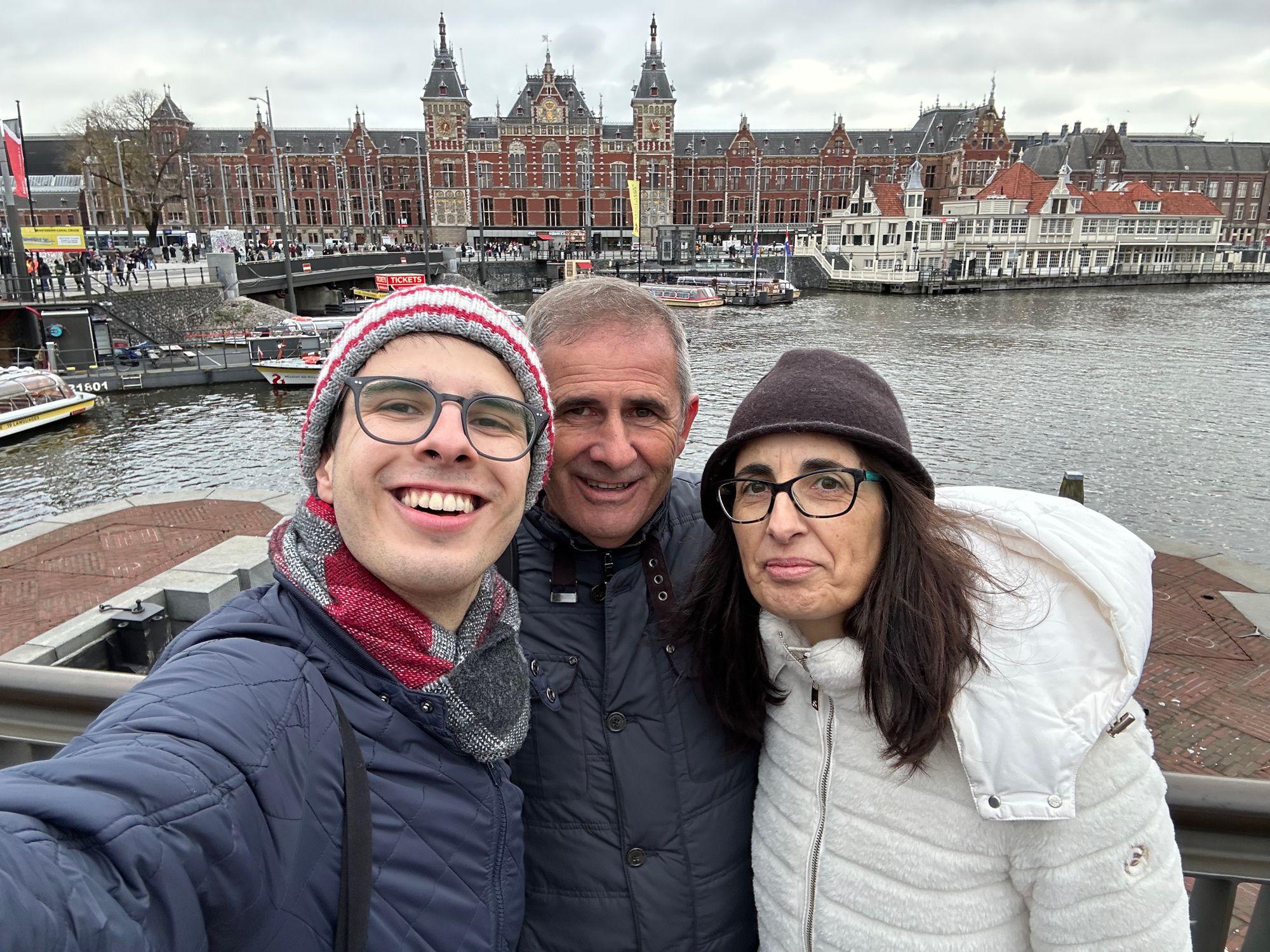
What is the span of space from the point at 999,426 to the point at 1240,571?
9.20m

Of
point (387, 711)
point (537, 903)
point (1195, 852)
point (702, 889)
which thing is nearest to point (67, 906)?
point (387, 711)

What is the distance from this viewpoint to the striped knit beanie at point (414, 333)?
4.16 feet

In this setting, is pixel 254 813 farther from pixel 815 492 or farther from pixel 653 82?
pixel 653 82

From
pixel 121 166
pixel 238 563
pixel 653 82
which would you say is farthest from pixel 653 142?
pixel 238 563

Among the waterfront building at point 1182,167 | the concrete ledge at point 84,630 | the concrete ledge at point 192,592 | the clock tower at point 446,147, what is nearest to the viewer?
the concrete ledge at point 84,630

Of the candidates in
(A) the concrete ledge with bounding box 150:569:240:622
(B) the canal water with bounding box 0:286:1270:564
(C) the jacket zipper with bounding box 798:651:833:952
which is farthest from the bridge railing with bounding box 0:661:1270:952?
(B) the canal water with bounding box 0:286:1270:564

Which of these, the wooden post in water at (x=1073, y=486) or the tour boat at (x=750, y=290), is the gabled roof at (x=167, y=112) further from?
the wooden post in water at (x=1073, y=486)

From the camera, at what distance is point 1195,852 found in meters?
1.36

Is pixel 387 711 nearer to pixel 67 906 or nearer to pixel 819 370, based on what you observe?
pixel 67 906

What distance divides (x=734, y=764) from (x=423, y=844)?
2.42 feet

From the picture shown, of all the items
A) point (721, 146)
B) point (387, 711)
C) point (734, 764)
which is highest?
point (721, 146)

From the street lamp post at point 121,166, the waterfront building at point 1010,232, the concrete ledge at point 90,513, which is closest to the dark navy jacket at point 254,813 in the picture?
the concrete ledge at point 90,513

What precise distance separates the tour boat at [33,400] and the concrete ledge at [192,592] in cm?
1385

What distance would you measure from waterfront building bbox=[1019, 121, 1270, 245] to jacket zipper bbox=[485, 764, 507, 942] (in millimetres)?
77474
